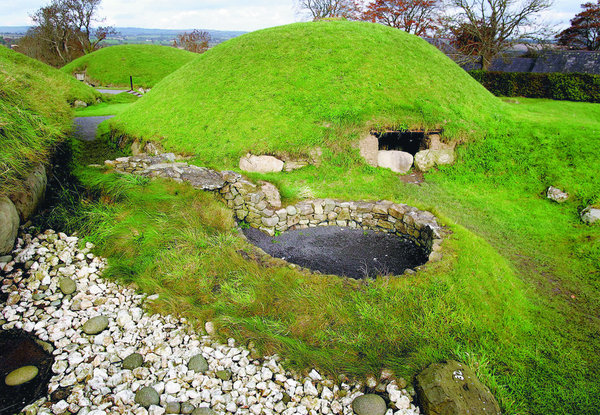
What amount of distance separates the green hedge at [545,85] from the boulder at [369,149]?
13696 millimetres

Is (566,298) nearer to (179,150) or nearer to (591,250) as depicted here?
(591,250)

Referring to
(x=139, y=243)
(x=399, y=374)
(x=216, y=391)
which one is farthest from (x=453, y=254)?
(x=139, y=243)

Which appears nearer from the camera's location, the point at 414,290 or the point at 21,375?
the point at 21,375

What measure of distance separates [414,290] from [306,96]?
7.65 m

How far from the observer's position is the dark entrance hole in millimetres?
10398

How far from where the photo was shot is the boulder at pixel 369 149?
934 centimetres

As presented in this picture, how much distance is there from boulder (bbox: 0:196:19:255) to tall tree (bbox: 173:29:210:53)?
5484 centimetres

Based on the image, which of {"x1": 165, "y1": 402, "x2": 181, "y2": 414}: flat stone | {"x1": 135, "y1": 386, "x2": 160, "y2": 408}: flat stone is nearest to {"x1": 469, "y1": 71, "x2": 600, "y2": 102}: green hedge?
{"x1": 165, "y1": 402, "x2": 181, "y2": 414}: flat stone

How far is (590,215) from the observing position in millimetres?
6703

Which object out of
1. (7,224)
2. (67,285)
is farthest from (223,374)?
(7,224)

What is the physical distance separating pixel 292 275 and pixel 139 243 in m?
2.48

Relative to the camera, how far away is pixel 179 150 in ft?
31.2

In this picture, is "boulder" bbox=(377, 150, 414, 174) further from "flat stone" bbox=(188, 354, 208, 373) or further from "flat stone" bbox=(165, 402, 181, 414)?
"flat stone" bbox=(165, 402, 181, 414)

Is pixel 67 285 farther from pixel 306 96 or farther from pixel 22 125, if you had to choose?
pixel 306 96
